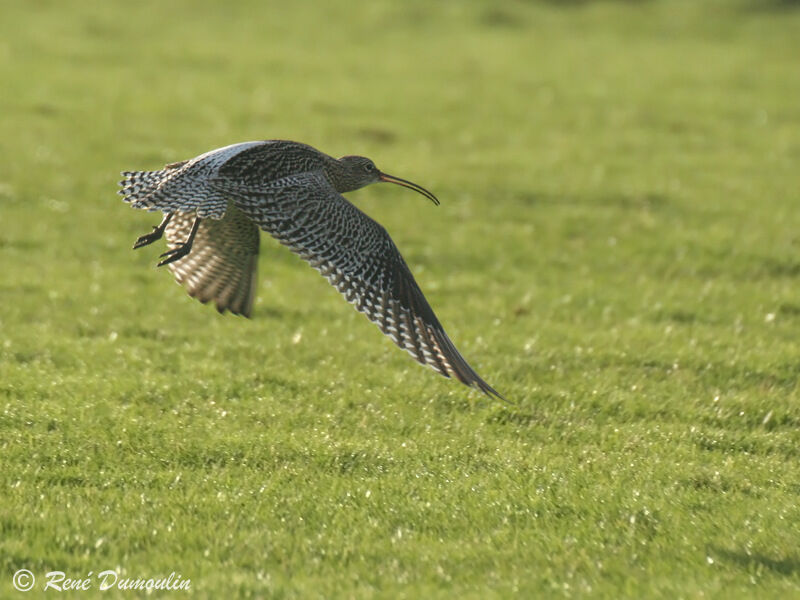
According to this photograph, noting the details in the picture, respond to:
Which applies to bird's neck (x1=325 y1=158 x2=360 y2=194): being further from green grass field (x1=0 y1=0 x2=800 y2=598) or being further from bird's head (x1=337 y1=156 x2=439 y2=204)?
green grass field (x1=0 y1=0 x2=800 y2=598)

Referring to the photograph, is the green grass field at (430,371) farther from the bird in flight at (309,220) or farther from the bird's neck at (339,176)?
the bird's neck at (339,176)

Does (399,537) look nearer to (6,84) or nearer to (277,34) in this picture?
Answer: (6,84)

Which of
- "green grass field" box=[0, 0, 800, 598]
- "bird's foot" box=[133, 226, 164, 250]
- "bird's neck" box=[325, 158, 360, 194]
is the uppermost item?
"bird's neck" box=[325, 158, 360, 194]

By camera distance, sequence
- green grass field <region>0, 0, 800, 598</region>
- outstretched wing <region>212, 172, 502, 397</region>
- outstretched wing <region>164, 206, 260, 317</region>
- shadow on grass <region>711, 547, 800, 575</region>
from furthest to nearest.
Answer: outstretched wing <region>164, 206, 260, 317</region>
outstretched wing <region>212, 172, 502, 397</region>
green grass field <region>0, 0, 800, 598</region>
shadow on grass <region>711, 547, 800, 575</region>

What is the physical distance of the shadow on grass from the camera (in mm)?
7125

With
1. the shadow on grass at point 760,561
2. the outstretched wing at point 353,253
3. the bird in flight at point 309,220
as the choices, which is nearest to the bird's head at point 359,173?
the bird in flight at point 309,220

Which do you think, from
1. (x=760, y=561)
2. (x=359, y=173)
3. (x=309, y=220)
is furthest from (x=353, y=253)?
(x=760, y=561)

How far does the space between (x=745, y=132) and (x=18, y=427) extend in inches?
684

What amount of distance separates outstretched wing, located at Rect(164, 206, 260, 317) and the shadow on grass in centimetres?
520

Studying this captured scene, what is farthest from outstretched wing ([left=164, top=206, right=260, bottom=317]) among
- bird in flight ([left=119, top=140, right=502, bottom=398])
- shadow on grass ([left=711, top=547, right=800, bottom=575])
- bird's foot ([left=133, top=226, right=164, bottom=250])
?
shadow on grass ([left=711, top=547, right=800, bottom=575])

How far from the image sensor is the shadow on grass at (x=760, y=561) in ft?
23.4

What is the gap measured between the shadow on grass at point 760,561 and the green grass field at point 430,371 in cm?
2

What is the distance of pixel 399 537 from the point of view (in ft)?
24.5

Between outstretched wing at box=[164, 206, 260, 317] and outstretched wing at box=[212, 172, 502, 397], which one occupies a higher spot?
outstretched wing at box=[212, 172, 502, 397]
